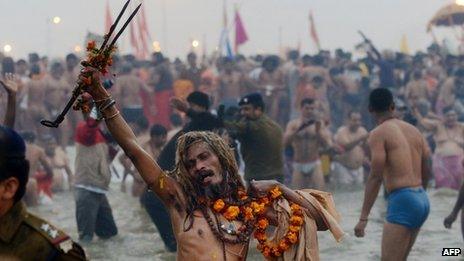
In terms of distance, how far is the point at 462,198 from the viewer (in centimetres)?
987

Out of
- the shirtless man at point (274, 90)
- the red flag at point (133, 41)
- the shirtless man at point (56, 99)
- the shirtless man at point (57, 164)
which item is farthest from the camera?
the red flag at point (133, 41)

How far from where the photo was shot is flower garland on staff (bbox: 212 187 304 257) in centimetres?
514

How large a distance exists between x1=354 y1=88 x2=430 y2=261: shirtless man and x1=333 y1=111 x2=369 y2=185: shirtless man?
8.83m

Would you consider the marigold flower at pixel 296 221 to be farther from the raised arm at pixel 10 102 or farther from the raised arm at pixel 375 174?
the raised arm at pixel 375 174

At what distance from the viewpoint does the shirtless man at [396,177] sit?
27.1 feet

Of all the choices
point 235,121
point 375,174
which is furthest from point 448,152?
point 375,174

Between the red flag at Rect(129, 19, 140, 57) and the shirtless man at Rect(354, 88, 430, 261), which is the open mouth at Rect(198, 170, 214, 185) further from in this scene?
the red flag at Rect(129, 19, 140, 57)

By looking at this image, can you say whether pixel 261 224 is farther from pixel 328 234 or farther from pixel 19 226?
pixel 328 234

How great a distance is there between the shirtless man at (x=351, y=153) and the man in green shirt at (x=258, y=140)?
597 cm

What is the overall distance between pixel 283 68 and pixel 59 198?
684 centimetres

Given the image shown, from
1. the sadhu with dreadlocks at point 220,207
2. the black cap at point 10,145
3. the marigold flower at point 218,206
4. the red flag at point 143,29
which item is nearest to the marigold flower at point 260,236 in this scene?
the sadhu with dreadlocks at point 220,207

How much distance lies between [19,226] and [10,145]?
260mm

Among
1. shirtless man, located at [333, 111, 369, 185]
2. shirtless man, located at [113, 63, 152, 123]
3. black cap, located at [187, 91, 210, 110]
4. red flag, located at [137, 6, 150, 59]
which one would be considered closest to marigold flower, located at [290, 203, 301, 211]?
black cap, located at [187, 91, 210, 110]

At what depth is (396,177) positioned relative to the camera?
27.6 ft
